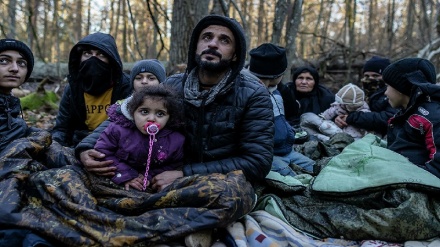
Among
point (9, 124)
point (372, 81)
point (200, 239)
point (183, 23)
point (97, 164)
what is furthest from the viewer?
point (183, 23)

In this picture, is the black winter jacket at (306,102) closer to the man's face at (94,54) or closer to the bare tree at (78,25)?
the man's face at (94,54)

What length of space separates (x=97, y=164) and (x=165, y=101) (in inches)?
24.7

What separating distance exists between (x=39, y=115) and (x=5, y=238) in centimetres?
508

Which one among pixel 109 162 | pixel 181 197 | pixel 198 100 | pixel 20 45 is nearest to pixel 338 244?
pixel 181 197

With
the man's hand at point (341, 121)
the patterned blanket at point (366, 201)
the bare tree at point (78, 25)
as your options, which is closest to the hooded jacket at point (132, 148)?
the patterned blanket at point (366, 201)

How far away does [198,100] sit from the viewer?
290 centimetres

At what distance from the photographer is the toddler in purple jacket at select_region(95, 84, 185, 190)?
8.88 feet

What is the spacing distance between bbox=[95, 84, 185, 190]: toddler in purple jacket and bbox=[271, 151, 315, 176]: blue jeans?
1020mm

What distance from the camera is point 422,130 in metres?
2.97

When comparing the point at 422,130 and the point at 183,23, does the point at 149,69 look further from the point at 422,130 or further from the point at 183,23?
the point at 183,23

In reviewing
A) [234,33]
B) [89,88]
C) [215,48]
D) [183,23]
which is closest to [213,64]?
[215,48]

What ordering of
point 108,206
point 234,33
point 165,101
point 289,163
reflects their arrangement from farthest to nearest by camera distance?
point 289,163 < point 234,33 < point 165,101 < point 108,206

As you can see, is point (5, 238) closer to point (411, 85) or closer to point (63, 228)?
point (63, 228)

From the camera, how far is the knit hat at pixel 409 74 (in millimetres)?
3254
